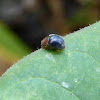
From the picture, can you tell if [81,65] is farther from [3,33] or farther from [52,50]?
[3,33]

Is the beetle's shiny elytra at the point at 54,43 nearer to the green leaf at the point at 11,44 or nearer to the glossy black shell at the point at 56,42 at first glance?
→ the glossy black shell at the point at 56,42

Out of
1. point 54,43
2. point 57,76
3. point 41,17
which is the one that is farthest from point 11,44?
point 57,76

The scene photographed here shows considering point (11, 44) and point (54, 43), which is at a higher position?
point (11, 44)

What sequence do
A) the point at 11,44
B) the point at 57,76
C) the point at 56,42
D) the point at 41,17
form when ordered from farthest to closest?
the point at 41,17, the point at 11,44, the point at 56,42, the point at 57,76

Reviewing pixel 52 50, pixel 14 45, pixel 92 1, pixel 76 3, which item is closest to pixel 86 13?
pixel 92 1

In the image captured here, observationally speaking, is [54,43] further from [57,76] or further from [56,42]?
[57,76]

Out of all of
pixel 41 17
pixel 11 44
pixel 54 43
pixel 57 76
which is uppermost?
pixel 41 17
